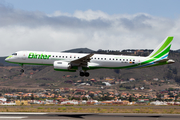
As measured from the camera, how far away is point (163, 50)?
59312 millimetres

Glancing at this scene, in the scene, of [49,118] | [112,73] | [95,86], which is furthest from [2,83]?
[49,118]

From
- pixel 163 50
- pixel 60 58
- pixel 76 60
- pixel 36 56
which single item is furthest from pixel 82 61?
pixel 163 50

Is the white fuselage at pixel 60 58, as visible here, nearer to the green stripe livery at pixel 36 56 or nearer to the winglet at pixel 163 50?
the green stripe livery at pixel 36 56

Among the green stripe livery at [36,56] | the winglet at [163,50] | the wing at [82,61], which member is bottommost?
the wing at [82,61]

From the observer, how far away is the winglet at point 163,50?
58.8 m

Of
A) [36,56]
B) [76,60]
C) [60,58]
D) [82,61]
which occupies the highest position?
[36,56]

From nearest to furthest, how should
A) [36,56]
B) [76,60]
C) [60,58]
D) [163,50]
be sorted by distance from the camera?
1. [76,60]
2. [60,58]
3. [36,56]
4. [163,50]

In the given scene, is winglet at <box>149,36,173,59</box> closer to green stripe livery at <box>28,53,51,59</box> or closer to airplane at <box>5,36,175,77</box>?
airplane at <box>5,36,175,77</box>

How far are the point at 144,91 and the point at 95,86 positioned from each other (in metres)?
33.6

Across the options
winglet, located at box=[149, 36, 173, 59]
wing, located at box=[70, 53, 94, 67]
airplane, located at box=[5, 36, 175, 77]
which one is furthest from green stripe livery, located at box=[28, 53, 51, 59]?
winglet, located at box=[149, 36, 173, 59]

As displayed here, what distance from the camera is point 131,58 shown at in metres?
56.6

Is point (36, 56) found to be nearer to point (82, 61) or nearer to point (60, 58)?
point (60, 58)

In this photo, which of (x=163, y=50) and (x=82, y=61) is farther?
(x=163, y=50)

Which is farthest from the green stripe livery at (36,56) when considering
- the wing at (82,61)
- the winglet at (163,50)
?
the winglet at (163,50)
